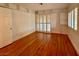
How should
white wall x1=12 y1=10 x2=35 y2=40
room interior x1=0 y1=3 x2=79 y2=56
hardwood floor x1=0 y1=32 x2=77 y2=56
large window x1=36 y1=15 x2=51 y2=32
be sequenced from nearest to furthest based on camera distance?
hardwood floor x1=0 y1=32 x2=77 y2=56
room interior x1=0 y1=3 x2=79 y2=56
white wall x1=12 y1=10 x2=35 y2=40
large window x1=36 y1=15 x2=51 y2=32

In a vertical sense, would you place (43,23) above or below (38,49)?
above

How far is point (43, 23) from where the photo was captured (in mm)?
12367

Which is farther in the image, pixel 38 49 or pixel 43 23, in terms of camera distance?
pixel 43 23

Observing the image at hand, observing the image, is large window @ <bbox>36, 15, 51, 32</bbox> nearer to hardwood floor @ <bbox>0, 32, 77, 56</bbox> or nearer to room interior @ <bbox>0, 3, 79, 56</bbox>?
room interior @ <bbox>0, 3, 79, 56</bbox>

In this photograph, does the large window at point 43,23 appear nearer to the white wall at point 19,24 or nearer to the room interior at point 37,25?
the room interior at point 37,25

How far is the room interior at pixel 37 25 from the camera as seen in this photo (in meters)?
5.97

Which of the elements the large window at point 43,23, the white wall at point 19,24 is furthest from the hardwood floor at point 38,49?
the large window at point 43,23

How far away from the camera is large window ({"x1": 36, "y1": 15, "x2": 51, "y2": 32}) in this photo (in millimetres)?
11820

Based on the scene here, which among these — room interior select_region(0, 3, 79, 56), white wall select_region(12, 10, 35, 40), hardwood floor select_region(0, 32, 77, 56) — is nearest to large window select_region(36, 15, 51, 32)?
room interior select_region(0, 3, 79, 56)

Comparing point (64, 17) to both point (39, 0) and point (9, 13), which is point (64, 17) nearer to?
point (9, 13)

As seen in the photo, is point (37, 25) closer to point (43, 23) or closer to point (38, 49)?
point (43, 23)

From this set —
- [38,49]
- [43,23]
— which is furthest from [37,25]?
[38,49]

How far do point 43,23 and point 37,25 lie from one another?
761 millimetres

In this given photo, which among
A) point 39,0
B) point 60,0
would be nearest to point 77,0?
point 60,0
